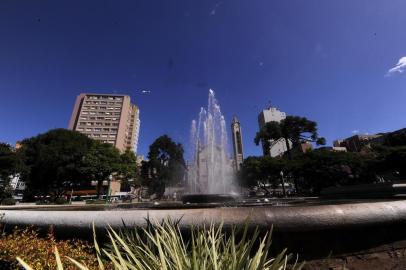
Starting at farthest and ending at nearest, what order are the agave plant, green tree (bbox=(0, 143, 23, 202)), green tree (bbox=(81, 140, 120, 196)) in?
green tree (bbox=(81, 140, 120, 196)) < green tree (bbox=(0, 143, 23, 202)) < the agave plant

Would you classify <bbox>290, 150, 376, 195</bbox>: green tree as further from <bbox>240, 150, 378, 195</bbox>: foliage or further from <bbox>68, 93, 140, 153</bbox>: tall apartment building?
<bbox>68, 93, 140, 153</bbox>: tall apartment building

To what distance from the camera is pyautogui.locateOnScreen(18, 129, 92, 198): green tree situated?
35.9 meters

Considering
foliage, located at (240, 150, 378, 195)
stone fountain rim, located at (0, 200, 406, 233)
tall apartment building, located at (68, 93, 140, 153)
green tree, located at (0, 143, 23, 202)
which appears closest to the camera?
stone fountain rim, located at (0, 200, 406, 233)

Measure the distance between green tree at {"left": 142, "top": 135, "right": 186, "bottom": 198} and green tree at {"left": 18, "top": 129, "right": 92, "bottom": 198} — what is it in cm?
1972

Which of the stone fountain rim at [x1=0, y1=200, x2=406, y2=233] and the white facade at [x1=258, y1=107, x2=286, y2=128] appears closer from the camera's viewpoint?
the stone fountain rim at [x1=0, y1=200, x2=406, y2=233]

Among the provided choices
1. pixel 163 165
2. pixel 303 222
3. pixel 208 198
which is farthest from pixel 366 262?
pixel 163 165

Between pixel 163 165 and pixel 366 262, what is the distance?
5815 centimetres

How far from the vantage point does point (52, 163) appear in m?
35.6

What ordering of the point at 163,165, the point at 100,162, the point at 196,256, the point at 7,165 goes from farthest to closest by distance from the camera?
the point at 163,165
the point at 100,162
the point at 7,165
the point at 196,256

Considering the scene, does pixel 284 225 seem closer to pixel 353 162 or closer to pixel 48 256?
pixel 48 256

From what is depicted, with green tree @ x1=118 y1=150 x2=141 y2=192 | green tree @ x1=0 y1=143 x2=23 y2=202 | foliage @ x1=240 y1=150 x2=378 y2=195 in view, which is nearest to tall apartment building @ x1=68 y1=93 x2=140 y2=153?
green tree @ x1=118 y1=150 x2=141 y2=192

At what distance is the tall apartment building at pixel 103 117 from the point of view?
95.8 metres

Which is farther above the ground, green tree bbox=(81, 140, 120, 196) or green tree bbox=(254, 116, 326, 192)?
green tree bbox=(254, 116, 326, 192)

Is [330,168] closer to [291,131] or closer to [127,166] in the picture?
[291,131]
